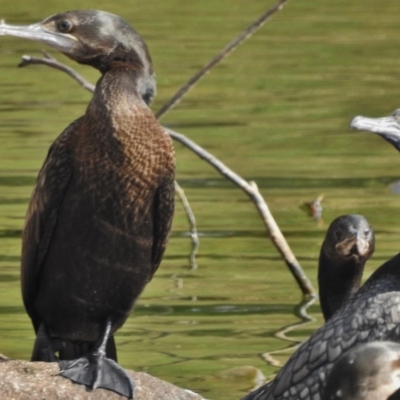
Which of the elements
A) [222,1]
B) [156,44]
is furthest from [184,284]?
[222,1]

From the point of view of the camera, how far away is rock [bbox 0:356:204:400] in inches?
278

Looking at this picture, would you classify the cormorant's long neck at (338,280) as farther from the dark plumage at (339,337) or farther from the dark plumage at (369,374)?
the dark plumage at (369,374)

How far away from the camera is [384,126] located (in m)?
7.16

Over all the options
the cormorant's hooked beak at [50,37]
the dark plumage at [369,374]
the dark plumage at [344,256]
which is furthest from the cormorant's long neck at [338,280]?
the dark plumage at [369,374]

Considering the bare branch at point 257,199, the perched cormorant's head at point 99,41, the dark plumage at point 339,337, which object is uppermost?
the perched cormorant's head at point 99,41

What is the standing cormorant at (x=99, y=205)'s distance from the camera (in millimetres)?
7402

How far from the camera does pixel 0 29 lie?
753 cm

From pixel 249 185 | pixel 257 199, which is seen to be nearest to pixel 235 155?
pixel 249 185

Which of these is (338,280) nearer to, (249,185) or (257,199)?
(257,199)

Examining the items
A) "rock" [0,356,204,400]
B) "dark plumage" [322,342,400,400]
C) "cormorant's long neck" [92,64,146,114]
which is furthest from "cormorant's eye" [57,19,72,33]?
"dark plumage" [322,342,400,400]

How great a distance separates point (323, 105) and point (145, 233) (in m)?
7.70

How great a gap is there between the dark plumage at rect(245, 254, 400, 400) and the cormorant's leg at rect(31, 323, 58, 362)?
1.13 metres

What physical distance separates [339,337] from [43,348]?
147 centimetres

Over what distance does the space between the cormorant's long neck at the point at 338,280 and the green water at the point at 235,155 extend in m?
0.62
